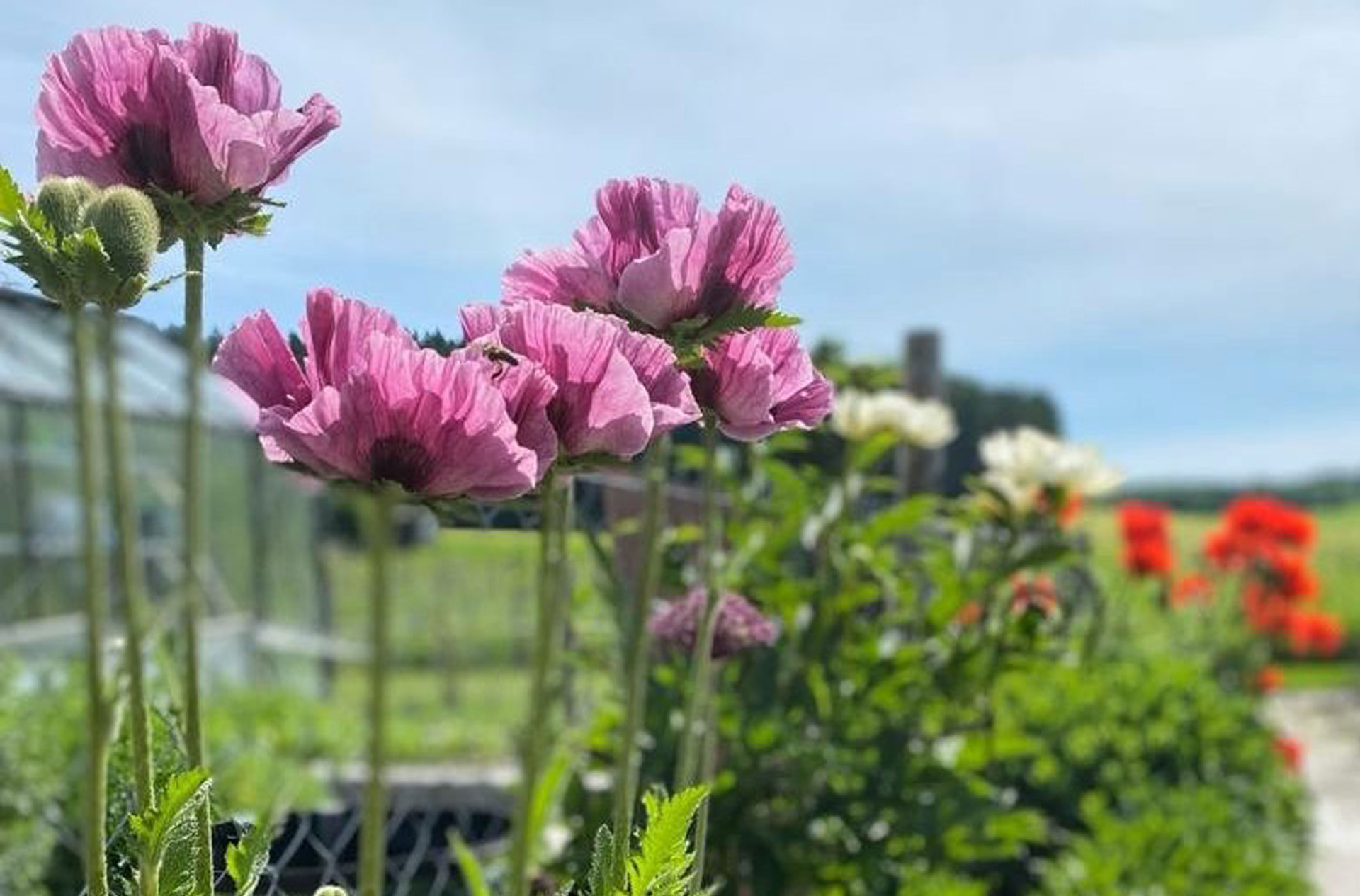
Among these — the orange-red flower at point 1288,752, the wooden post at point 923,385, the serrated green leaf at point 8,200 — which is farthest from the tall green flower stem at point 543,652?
the orange-red flower at point 1288,752

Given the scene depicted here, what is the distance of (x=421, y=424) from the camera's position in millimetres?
743

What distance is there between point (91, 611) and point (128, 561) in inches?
1.1

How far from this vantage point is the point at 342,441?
740mm

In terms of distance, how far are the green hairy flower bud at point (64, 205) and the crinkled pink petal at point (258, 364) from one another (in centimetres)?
8

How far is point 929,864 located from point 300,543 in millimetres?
11060

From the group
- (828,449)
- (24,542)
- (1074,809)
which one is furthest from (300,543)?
(828,449)

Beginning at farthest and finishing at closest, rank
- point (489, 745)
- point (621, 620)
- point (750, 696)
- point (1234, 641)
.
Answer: point (489, 745) < point (1234, 641) < point (750, 696) < point (621, 620)

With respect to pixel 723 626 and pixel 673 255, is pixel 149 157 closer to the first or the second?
pixel 673 255

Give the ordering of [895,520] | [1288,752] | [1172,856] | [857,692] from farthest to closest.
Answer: [1288,752]
[1172,856]
[895,520]
[857,692]

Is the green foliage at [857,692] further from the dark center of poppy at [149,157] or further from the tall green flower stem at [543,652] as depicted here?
the dark center of poppy at [149,157]

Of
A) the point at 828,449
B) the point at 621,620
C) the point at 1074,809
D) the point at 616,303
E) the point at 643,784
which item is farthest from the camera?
the point at 1074,809

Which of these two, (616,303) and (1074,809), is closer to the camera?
(616,303)

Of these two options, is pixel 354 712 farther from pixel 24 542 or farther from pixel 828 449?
→ pixel 828 449

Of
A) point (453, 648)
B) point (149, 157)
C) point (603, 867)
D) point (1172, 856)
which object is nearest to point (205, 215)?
point (149, 157)
